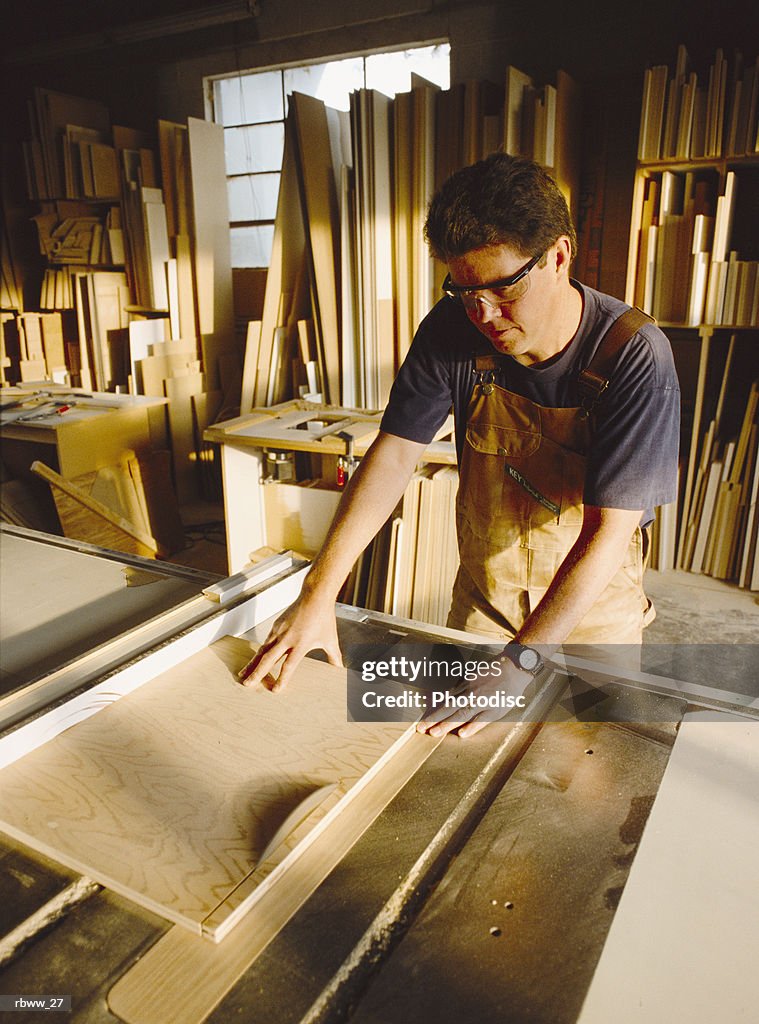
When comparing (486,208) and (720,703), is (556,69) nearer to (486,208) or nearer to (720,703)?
(486,208)

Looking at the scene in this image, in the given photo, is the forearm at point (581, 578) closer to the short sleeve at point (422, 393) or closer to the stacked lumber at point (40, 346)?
the short sleeve at point (422, 393)

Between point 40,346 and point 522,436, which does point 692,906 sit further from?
point 40,346

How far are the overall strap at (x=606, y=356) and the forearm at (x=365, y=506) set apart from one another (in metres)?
0.38

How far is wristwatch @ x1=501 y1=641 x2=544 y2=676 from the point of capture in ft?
4.02

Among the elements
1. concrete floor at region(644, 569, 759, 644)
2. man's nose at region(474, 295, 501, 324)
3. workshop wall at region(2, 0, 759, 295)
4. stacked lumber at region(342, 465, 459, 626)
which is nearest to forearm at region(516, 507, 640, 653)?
man's nose at region(474, 295, 501, 324)

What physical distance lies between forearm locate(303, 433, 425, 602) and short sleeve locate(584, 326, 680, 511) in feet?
1.32

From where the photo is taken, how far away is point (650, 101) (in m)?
3.39

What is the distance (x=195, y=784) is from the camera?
3.11 ft

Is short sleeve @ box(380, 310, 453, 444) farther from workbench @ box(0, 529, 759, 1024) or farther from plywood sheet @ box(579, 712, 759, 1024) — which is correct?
plywood sheet @ box(579, 712, 759, 1024)

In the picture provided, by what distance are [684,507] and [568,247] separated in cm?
283

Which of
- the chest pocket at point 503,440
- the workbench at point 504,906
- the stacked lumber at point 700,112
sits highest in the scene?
the stacked lumber at point 700,112

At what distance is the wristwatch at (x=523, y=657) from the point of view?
1224 millimetres

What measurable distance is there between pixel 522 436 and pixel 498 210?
485 mm

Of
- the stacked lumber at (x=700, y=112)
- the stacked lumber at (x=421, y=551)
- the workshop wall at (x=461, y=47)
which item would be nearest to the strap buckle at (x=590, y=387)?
the stacked lumber at (x=421, y=551)
